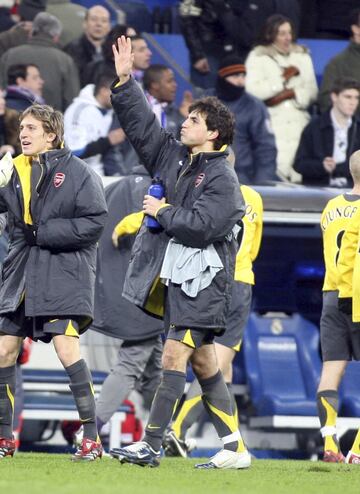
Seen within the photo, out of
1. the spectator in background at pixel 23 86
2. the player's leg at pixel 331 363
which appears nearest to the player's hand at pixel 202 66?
the spectator in background at pixel 23 86

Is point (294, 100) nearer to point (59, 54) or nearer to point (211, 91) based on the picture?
point (211, 91)

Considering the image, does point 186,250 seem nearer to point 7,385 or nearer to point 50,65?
point 7,385

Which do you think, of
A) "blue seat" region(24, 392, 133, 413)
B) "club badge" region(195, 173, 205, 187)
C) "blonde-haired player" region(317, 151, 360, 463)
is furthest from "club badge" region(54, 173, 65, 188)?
"blue seat" region(24, 392, 133, 413)

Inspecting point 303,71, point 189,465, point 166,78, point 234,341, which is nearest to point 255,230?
point 234,341

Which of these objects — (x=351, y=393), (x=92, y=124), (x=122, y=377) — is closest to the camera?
(x=122, y=377)

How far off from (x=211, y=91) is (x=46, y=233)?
645 centimetres

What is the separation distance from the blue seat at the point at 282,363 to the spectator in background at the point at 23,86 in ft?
8.50

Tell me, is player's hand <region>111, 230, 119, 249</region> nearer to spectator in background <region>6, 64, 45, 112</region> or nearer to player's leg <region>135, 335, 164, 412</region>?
player's leg <region>135, 335, 164, 412</region>

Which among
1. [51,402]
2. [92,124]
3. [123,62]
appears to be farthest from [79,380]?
[92,124]

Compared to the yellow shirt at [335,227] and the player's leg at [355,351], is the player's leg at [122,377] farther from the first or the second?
the player's leg at [355,351]

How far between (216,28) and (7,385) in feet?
25.2

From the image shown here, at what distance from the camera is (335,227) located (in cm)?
926

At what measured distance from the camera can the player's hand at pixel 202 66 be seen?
15141mm

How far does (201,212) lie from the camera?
7590 millimetres
